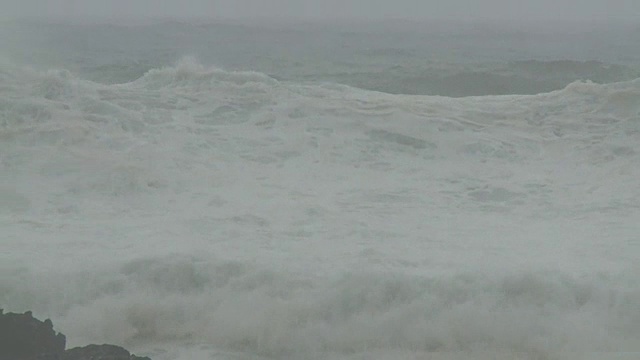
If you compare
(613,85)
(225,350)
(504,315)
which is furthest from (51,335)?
(613,85)

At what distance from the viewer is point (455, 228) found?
256 inches

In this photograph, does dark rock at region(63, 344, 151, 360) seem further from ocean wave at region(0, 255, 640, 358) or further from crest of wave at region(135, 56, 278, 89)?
crest of wave at region(135, 56, 278, 89)

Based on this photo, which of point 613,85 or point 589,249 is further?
point 613,85

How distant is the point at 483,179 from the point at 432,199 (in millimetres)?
950

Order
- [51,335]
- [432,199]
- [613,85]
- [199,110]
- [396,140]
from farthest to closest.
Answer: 1. [613,85]
2. [199,110]
3. [396,140]
4. [432,199]
5. [51,335]

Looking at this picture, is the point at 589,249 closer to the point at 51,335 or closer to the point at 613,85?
the point at 51,335

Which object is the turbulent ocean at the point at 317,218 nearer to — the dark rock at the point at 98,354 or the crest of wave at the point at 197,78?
the crest of wave at the point at 197,78

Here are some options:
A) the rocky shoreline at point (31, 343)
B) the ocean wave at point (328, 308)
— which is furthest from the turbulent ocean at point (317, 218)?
the rocky shoreline at point (31, 343)

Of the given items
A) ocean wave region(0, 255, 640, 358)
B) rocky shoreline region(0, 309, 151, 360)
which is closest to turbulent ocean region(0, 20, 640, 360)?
ocean wave region(0, 255, 640, 358)

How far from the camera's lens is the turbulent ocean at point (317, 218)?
477 centimetres

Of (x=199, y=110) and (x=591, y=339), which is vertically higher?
(x=199, y=110)

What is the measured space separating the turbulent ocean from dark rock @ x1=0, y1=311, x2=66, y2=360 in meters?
0.90

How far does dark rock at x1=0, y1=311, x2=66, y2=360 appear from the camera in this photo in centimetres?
361

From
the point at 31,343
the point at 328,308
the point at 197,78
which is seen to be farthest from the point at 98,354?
the point at 197,78
